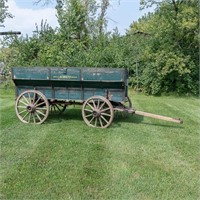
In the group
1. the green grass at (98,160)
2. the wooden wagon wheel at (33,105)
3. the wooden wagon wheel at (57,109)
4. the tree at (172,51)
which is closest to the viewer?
the green grass at (98,160)

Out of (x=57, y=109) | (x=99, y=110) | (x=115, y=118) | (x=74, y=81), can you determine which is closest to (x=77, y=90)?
(x=74, y=81)

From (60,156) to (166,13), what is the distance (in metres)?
11.1

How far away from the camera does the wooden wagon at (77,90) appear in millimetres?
5953

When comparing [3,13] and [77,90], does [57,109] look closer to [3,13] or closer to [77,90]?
[77,90]

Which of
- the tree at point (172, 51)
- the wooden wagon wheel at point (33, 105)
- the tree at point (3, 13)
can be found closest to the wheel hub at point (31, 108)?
the wooden wagon wheel at point (33, 105)

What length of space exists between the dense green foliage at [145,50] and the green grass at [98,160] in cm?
707

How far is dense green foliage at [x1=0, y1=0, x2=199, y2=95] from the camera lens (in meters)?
13.1

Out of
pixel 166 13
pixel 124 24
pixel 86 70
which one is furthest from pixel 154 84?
pixel 86 70

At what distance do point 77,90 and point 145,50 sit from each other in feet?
26.6

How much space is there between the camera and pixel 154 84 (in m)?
13.5

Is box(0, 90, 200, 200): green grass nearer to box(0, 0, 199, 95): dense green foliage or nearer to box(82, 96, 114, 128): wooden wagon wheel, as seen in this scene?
box(82, 96, 114, 128): wooden wagon wheel

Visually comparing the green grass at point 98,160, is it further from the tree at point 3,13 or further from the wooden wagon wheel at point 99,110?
the tree at point 3,13

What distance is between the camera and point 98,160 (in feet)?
14.1

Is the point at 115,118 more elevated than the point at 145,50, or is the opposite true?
the point at 145,50
